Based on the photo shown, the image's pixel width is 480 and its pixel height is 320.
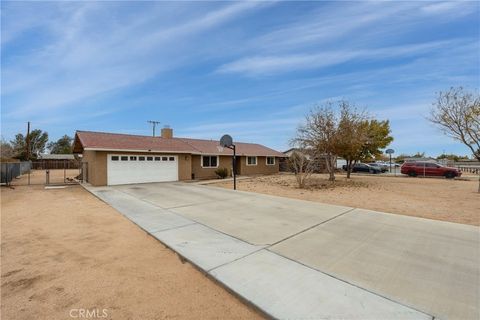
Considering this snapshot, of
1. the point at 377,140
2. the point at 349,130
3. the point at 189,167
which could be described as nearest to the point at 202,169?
the point at 189,167

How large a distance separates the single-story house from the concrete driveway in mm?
9567

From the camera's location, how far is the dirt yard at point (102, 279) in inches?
113

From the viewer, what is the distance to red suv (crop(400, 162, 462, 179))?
23438 mm

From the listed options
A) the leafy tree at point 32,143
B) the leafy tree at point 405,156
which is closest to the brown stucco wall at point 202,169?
the leafy tree at point 32,143

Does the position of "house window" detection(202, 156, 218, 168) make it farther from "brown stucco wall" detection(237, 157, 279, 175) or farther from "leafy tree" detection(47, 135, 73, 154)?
"leafy tree" detection(47, 135, 73, 154)

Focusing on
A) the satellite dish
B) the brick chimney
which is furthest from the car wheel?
the brick chimney

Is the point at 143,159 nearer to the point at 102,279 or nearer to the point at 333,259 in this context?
the point at 102,279

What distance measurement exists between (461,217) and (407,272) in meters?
5.56

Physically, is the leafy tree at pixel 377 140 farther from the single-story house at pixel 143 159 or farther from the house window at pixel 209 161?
the house window at pixel 209 161

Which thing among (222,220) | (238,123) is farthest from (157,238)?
(238,123)

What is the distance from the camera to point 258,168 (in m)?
28.2

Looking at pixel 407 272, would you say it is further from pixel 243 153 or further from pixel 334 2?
pixel 243 153

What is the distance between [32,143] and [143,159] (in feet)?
172

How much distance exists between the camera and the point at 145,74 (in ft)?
52.3
